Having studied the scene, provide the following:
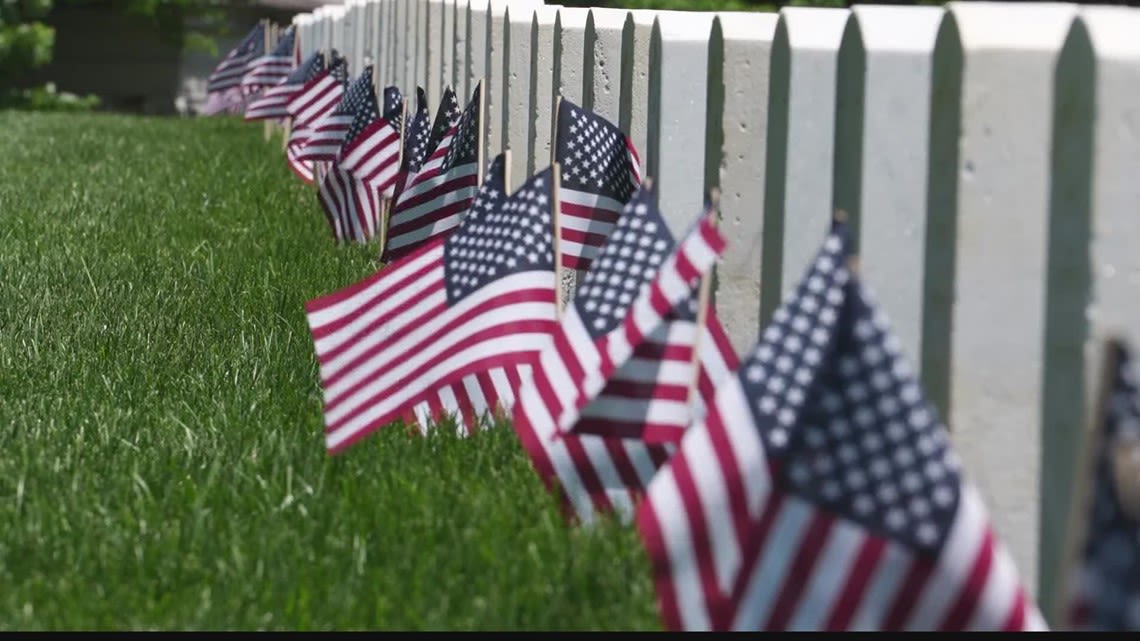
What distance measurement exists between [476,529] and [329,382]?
806 mm

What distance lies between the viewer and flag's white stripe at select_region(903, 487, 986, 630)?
126 inches

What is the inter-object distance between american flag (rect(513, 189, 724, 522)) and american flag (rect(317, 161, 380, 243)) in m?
4.72

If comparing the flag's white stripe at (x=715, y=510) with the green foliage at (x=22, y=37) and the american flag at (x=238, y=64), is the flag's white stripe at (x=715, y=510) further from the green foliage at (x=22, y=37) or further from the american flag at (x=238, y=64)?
the green foliage at (x=22, y=37)

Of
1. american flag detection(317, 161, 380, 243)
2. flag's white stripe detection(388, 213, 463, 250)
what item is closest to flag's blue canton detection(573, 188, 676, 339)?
flag's white stripe detection(388, 213, 463, 250)

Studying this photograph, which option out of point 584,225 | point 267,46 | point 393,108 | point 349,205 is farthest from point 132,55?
point 584,225

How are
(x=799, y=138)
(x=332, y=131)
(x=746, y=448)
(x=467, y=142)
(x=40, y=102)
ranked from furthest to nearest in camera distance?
(x=40, y=102)
(x=332, y=131)
(x=467, y=142)
(x=799, y=138)
(x=746, y=448)

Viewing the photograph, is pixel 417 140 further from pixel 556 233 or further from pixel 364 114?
pixel 556 233

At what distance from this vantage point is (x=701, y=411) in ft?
14.4

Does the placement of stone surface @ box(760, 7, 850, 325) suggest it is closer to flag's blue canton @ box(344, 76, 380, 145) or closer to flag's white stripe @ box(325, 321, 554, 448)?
flag's white stripe @ box(325, 321, 554, 448)

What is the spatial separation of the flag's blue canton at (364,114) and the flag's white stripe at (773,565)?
634 centimetres

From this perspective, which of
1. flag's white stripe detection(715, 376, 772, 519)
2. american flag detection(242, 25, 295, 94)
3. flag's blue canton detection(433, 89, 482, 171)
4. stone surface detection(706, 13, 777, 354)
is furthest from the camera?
american flag detection(242, 25, 295, 94)

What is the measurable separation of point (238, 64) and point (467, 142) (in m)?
14.1

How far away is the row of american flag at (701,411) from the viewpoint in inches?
126

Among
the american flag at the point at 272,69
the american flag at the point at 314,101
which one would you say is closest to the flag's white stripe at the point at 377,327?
the american flag at the point at 314,101
